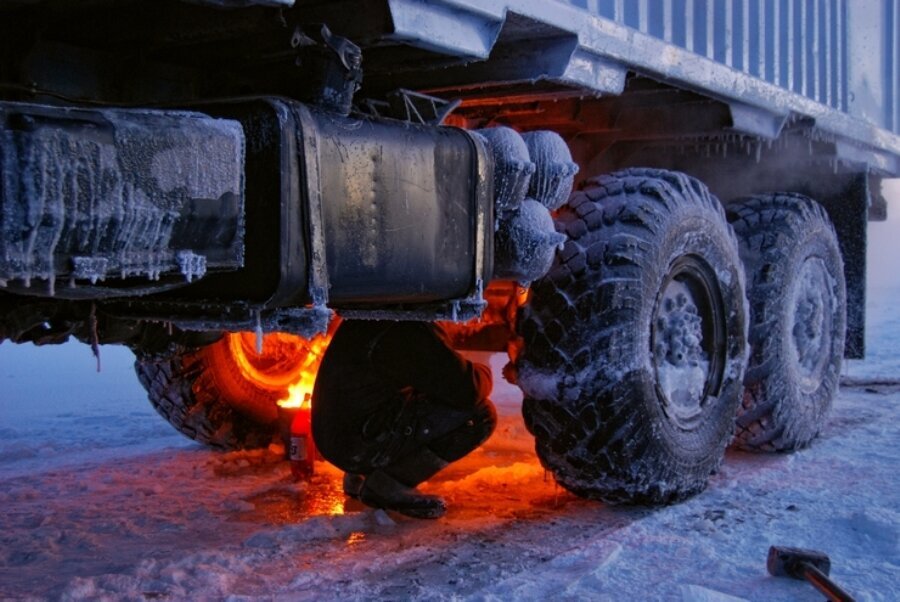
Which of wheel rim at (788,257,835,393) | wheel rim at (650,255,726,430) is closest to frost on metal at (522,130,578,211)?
wheel rim at (650,255,726,430)

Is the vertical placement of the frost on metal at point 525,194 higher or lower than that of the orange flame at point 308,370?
higher

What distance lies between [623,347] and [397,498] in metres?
1.04

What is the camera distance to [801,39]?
551 cm

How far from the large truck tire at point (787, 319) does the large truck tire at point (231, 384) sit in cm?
209

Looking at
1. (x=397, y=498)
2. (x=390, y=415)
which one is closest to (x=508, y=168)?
(x=390, y=415)

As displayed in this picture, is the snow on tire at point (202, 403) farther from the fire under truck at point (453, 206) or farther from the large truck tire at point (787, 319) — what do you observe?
the large truck tire at point (787, 319)

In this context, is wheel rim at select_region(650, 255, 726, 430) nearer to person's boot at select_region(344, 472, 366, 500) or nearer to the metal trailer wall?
the metal trailer wall

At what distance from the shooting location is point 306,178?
102 inches

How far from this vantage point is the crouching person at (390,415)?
4105 millimetres

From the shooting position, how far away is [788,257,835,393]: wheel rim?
18.2ft

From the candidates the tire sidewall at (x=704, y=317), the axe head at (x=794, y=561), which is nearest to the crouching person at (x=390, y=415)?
the tire sidewall at (x=704, y=317)

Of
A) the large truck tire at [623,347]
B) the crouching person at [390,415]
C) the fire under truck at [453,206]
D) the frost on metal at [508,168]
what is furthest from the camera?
the crouching person at [390,415]

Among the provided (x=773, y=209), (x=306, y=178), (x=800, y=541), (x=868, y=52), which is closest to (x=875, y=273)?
(x=868, y=52)

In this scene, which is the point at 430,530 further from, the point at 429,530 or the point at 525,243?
the point at 525,243
